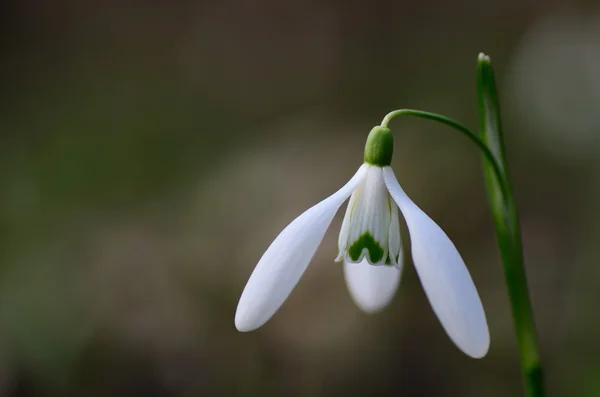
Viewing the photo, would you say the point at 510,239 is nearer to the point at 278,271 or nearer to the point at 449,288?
the point at 449,288

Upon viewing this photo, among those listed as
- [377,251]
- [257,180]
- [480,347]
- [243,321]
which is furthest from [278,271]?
[257,180]

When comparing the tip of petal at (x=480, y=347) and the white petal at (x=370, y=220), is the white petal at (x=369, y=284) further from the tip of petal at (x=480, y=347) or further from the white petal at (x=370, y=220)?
the tip of petal at (x=480, y=347)

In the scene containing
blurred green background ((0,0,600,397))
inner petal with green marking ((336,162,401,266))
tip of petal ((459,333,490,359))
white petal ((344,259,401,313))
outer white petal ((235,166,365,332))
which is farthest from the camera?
blurred green background ((0,0,600,397))

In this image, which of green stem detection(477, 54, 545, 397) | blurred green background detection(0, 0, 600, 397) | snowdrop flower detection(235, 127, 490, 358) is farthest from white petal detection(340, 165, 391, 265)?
blurred green background detection(0, 0, 600, 397)

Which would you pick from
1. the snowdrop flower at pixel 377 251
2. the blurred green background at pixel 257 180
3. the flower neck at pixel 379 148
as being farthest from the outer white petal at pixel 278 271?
the blurred green background at pixel 257 180

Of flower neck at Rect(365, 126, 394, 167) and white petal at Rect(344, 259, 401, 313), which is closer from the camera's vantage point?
flower neck at Rect(365, 126, 394, 167)

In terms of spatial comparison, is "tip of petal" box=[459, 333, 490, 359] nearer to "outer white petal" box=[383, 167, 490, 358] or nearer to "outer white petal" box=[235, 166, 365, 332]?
"outer white petal" box=[383, 167, 490, 358]
